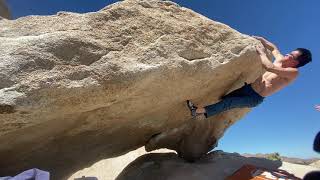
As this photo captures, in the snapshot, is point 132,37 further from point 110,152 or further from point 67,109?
point 110,152

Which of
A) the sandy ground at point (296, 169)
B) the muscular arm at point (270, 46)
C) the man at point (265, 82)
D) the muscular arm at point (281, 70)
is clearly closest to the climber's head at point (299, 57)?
the man at point (265, 82)

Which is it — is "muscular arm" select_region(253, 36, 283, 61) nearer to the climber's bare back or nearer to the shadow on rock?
the climber's bare back

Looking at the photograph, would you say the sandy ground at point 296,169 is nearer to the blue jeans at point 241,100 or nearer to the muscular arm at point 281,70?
the blue jeans at point 241,100

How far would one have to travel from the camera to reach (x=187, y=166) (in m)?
9.52

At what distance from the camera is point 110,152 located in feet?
32.3

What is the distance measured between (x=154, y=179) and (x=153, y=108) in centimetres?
166

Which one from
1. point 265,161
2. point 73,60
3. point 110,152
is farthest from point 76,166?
point 265,161

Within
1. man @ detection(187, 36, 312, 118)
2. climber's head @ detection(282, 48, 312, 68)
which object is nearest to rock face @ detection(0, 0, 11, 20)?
man @ detection(187, 36, 312, 118)

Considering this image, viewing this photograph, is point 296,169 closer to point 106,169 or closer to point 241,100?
point 241,100

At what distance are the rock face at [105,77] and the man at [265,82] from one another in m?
0.41

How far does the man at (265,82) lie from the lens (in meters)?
8.18

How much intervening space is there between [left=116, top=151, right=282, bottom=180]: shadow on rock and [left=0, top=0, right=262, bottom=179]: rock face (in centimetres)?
49

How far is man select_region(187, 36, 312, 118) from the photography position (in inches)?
322

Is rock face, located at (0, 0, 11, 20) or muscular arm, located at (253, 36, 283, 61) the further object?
rock face, located at (0, 0, 11, 20)
